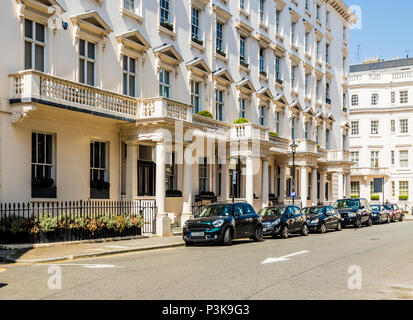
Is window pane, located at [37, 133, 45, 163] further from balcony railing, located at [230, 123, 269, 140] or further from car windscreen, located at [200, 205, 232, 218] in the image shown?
balcony railing, located at [230, 123, 269, 140]

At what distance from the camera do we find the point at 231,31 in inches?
1329

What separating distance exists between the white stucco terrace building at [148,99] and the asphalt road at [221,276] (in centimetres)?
648

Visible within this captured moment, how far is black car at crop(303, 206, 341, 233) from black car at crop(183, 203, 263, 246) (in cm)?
780

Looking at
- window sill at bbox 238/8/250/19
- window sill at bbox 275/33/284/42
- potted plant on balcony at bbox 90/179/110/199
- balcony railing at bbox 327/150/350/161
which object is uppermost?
window sill at bbox 238/8/250/19

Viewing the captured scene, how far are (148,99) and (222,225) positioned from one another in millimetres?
7212

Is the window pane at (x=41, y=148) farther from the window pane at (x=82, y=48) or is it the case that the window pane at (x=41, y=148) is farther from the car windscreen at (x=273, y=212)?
the car windscreen at (x=273, y=212)

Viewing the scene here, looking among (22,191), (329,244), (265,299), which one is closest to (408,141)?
(329,244)

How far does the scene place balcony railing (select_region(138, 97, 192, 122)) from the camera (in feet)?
75.8

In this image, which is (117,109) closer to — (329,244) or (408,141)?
(329,244)

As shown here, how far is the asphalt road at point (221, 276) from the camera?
948cm

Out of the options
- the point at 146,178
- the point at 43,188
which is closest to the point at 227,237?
the point at 43,188

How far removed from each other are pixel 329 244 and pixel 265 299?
12.2 meters

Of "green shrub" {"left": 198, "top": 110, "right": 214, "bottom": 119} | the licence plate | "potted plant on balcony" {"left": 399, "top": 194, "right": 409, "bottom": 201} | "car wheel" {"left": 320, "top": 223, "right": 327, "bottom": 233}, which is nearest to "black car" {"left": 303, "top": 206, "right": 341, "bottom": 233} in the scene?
"car wheel" {"left": 320, "top": 223, "right": 327, "bottom": 233}

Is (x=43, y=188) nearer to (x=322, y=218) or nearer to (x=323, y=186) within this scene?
(x=322, y=218)
